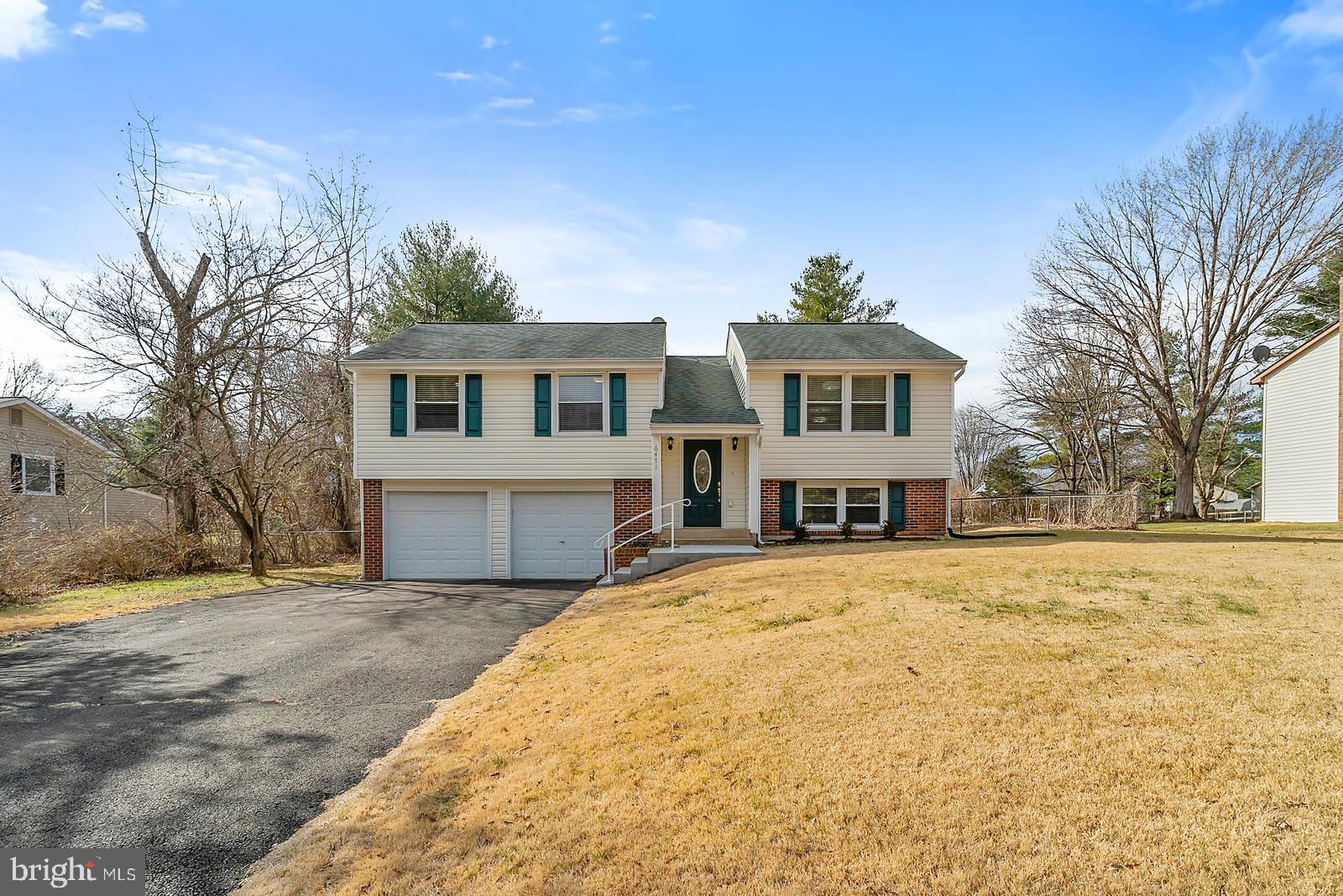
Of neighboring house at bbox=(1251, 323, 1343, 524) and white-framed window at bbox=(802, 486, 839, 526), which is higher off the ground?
neighboring house at bbox=(1251, 323, 1343, 524)

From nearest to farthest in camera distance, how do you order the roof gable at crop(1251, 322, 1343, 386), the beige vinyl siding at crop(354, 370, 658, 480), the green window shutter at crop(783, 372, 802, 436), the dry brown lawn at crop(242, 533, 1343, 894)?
the dry brown lawn at crop(242, 533, 1343, 894) < the beige vinyl siding at crop(354, 370, 658, 480) < the green window shutter at crop(783, 372, 802, 436) < the roof gable at crop(1251, 322, 1343, 386)

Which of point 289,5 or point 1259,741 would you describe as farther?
point 289,5

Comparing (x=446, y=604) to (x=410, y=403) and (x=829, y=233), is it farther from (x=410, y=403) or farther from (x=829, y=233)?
(x=829, y=233)

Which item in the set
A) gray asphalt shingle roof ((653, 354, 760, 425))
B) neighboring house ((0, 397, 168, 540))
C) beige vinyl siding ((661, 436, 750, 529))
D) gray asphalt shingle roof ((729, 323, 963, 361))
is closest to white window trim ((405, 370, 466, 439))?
gray asphalt shingle roof ((653, 354, 760, 425))

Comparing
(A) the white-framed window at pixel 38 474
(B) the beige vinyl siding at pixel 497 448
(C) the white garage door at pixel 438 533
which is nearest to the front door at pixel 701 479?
(B) the beige vinyl siding at pixel 497 448

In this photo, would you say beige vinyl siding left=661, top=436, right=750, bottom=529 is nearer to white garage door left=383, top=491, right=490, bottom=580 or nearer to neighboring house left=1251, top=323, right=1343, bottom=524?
white garage door left=383, top=491, right=490, bottom=580

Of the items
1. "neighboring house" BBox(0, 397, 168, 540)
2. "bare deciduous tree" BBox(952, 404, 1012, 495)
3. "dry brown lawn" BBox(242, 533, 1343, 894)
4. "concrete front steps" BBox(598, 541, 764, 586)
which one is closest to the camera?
"dry brown lawn" BBox(242, 533, 1343, 894)

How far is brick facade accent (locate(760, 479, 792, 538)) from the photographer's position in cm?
1625

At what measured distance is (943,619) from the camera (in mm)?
6367

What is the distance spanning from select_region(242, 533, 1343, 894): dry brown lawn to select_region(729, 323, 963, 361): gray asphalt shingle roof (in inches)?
406

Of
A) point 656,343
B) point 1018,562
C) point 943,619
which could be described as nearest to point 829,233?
point 656,343

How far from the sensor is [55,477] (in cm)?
2117

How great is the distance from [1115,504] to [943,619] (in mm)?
16258

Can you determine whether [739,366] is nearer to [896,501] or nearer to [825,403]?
[825,403]
